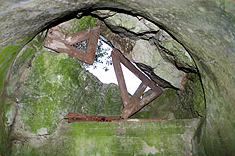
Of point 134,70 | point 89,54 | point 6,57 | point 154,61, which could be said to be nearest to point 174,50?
point 154,61

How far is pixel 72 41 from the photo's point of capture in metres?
2.95

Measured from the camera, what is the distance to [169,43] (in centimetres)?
259

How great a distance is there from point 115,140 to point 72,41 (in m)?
1.52

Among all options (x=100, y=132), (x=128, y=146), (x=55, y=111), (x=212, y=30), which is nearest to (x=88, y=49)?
(x=55, y=111)

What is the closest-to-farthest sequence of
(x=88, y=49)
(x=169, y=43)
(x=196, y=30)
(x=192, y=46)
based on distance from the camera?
(x=196, y=30), (x=192, y=46), (x=169, y=43), (x=88, y=49)

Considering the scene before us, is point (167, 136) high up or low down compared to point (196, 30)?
down

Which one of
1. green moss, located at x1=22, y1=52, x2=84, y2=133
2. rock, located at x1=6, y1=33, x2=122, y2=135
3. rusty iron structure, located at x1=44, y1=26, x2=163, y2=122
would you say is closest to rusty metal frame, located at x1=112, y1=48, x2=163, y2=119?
rusty iron structure, located at x1=44, y1=26, x2=163, y2=122

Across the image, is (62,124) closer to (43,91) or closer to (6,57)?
(43,91)

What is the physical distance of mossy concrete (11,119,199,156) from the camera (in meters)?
2.65

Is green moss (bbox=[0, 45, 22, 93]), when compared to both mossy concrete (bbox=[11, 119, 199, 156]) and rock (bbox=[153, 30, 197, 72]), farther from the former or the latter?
rock (bbox=[153, 30, 197, 72])

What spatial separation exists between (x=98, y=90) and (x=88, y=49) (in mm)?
1153

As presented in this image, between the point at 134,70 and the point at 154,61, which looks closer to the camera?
the point at 154,61

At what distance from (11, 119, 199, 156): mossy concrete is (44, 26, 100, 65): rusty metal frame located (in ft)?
3.34

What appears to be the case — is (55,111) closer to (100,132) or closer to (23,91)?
(23,91)
